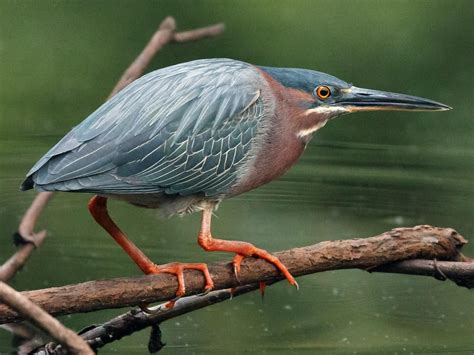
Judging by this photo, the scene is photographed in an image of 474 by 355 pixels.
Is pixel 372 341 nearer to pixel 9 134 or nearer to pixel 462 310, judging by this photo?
pixel 462 310

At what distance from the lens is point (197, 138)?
89.7 inches

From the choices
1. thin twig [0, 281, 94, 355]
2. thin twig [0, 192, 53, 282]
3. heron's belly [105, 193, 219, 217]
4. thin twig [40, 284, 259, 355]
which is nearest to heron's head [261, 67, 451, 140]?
heron's belly [105, 193, 219, 217]

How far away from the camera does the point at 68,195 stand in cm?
425

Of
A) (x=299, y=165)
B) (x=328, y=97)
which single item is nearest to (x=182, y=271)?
(x=328, y=97)

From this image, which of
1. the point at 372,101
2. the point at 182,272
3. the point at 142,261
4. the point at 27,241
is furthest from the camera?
the point at 27,241

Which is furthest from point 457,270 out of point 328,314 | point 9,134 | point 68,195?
point 9,134

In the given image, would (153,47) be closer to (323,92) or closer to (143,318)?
(323,92)

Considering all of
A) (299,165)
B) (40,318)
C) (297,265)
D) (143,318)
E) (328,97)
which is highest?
(328,97)

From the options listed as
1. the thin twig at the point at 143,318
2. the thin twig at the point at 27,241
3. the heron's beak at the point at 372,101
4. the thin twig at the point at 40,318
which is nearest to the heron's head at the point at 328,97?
the heron's beak at the point at 372,101

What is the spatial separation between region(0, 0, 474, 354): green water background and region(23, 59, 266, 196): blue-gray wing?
2.54 ft

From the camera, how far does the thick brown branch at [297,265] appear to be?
1973mm

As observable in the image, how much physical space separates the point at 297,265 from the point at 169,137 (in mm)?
349

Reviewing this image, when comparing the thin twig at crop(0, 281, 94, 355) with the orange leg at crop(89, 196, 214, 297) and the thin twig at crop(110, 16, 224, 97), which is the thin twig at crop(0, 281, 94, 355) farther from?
the thin twig at crop(110, 16, 224, 97)

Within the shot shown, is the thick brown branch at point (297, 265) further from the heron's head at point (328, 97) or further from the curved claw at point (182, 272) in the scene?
the heron's head at point (328, 97)
